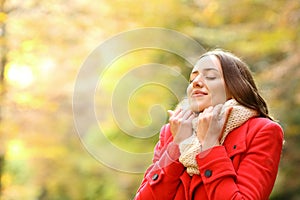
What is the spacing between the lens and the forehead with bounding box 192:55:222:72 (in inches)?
86.4

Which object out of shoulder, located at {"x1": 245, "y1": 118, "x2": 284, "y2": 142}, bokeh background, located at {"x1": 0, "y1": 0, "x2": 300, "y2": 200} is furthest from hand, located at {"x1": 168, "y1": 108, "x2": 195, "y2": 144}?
bokeh background, located at {"x1": 0, "y1": 0, "x2": 300, "y2": 200}

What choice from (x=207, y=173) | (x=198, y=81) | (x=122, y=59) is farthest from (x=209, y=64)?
(x=122, y=59)

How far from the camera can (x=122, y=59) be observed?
32.8ft

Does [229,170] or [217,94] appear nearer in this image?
[229,170]

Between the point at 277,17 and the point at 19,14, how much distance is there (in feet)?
12.6

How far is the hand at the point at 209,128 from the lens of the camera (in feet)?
6.77

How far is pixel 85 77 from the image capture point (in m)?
10.5

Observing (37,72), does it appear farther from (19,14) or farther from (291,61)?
(291,61)

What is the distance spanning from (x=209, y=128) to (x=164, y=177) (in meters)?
0.26

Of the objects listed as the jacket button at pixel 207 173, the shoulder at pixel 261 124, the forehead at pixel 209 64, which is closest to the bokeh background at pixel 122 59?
the forehead at pixel 209 64

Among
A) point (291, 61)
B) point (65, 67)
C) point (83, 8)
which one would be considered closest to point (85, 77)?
point (65, 67)

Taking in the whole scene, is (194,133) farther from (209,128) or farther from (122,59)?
(122,59)

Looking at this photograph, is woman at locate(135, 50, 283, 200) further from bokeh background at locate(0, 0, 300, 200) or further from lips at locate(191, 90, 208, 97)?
bokeh background at locate(0, 0, 300, 200)

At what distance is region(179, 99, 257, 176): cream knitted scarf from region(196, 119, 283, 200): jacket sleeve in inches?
1.5
